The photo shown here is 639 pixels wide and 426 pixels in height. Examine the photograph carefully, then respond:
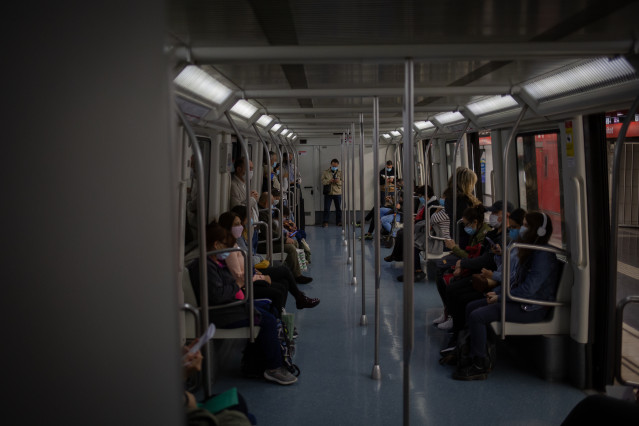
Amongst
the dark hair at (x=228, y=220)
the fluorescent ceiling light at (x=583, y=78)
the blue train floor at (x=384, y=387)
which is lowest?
the blue train floor at (x=384, y=387)

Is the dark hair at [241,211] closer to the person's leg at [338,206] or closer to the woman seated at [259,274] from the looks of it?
the woman seated at [259,274]

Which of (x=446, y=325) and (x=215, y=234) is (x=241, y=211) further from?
(x=446, y=325)

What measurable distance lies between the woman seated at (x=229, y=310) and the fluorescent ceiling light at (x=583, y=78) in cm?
291

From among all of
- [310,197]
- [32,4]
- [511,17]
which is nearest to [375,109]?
[511,17]

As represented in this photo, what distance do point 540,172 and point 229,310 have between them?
3.86 metres

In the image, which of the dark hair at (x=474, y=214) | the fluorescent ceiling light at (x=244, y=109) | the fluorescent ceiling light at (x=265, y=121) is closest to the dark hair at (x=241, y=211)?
the fluorescent ceiling light at (x=244, y=109)

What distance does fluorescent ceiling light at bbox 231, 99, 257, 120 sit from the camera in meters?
6.40

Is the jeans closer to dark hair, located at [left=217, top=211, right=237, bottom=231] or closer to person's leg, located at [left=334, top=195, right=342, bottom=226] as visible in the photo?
person's leg, located at [left=334, top=195, right=342, bottom=226]

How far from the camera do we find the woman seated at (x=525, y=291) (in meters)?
4.91

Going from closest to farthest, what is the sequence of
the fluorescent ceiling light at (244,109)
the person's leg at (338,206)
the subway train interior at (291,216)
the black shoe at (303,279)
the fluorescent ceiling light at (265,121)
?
the subway train interior at (291,216) < the fluorescent ceiling light at (244,109) < the fluorescent ceiling light at (265,121) < the black shoe at (303,279) < the person's leg at (338,206)

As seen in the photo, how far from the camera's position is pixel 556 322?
4992mm

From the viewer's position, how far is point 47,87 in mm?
984

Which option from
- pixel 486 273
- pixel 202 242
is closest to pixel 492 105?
pixel 486 273

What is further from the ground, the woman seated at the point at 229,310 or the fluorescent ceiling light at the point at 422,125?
the fluorescent ceiling light at the point at 422,125
